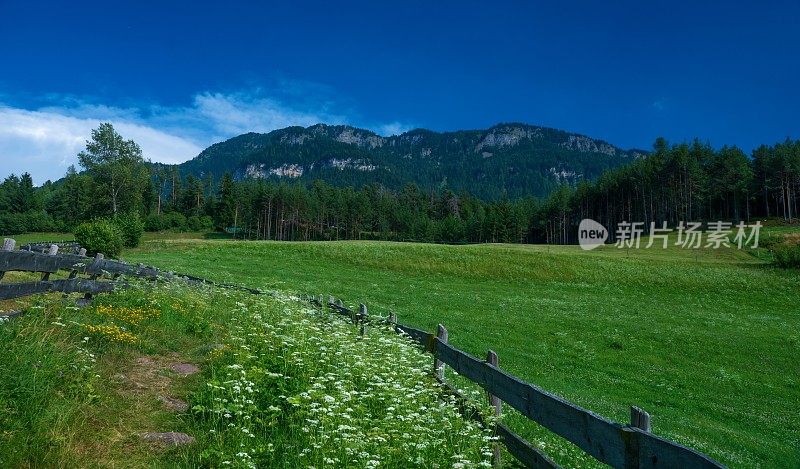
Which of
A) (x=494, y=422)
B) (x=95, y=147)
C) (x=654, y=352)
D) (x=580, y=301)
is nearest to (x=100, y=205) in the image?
(x=95, y=147)

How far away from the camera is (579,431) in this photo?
4895 millimetres

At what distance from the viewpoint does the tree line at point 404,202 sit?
291ft

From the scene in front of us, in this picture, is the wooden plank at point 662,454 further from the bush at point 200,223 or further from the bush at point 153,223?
the bush at point 200,223

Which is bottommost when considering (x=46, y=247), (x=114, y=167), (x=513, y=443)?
(x=513, y=443)

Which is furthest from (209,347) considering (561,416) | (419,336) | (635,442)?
(635,442)

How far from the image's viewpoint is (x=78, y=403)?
20.0 ft

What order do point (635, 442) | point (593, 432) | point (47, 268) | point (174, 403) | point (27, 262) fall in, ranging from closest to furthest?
point (635, 442) < point (593, 432) < point (174, 403) < point (27, 262) < point (47, 268)

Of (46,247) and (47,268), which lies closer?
(47,268)

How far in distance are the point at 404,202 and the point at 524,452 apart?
170 m

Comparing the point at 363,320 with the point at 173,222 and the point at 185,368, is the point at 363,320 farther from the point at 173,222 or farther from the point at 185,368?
the point at 173,222

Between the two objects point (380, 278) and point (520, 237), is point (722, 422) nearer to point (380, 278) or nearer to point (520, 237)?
point (380, 278)

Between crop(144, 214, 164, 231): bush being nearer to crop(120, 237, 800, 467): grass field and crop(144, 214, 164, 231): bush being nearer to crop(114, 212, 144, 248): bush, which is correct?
crop(114, 212, 144, 248): bush

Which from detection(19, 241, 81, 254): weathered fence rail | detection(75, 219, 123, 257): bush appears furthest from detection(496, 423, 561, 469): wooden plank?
detection(75, 219, 123, 257): bush

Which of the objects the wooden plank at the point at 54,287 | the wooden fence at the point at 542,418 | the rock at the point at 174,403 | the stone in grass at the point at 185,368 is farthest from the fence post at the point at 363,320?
the wooden plank at the point at 54,287
